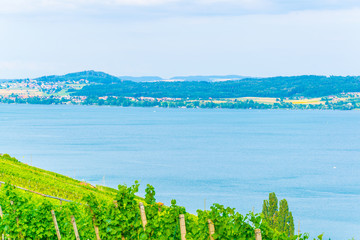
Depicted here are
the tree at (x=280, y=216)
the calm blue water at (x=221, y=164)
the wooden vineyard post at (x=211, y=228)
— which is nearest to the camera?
the wooden vineyard post at (x=211, y=228)

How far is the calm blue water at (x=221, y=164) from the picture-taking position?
6388cm

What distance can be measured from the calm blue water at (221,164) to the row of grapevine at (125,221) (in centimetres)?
4216

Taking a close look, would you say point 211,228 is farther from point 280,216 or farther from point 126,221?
point 280,216

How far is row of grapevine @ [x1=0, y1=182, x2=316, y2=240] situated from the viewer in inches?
413

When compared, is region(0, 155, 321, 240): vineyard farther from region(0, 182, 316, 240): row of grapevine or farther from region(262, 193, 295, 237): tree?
region(262, 193, 295, 237): tree

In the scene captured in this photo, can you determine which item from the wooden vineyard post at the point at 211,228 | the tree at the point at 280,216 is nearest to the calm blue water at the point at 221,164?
the tree at the point at 280,216

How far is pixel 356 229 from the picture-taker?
54.9 meters

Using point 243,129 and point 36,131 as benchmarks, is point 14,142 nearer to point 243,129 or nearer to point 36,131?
point 36,131

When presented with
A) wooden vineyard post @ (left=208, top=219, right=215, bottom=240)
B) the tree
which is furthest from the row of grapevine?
the tree

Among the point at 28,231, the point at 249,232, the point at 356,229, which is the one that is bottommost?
the point at 356,229

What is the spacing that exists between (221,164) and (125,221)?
8160 centimetres

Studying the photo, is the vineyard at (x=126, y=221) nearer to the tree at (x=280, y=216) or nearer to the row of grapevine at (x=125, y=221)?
the row of grapevine at (x=125, y=221)

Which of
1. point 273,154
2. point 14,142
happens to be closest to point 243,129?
point 273,154

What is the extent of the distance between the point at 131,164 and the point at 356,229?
44.0 metres
